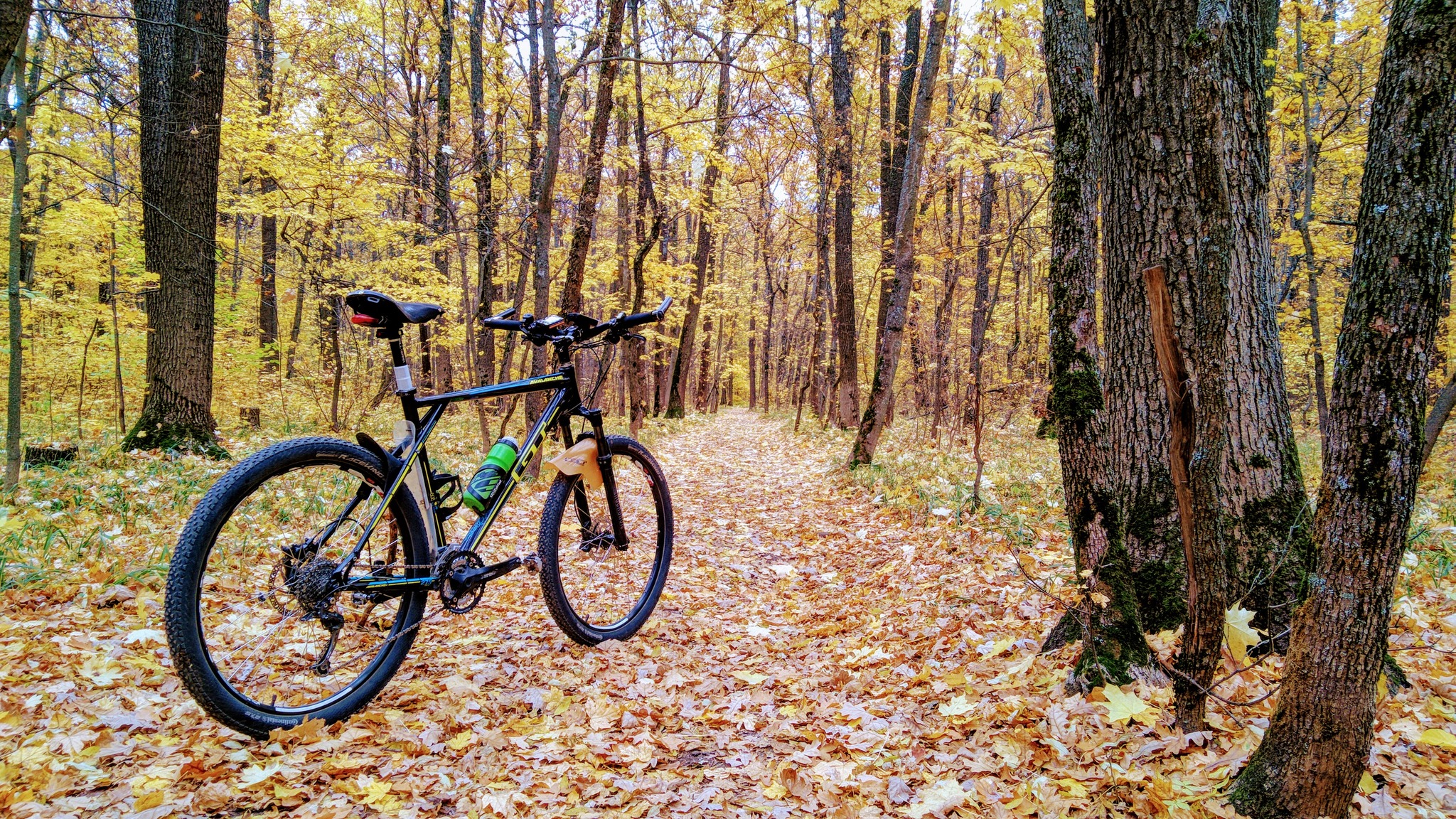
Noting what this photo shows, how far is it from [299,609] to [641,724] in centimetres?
142

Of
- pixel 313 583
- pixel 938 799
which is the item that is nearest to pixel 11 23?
pixel 313 583

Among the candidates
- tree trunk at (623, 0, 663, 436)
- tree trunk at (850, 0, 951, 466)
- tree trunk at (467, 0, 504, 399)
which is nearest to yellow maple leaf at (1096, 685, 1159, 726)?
tree trunk at (850, 0, 951, 466)

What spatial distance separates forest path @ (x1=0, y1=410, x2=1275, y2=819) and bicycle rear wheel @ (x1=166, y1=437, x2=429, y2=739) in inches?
5.8

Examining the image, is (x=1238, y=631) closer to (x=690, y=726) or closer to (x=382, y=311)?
(x=690, y=726)

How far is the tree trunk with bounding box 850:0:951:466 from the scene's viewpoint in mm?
7613

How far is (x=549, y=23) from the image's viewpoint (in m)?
6.78

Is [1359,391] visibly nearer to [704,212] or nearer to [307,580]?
[307,580]

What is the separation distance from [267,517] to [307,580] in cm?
224

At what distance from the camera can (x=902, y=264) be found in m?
8.06

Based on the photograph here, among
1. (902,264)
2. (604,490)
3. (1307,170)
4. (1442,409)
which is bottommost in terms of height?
(604,490)

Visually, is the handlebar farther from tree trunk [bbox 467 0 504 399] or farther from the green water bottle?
tree trunk [bbox 467 0 504 399]

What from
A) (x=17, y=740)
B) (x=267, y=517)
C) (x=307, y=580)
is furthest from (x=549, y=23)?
(x=17, y=740)

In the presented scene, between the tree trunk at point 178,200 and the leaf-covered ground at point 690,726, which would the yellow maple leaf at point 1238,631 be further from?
the tree trunk at point 178,200

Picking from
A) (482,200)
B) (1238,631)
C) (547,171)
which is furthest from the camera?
(482,200)
